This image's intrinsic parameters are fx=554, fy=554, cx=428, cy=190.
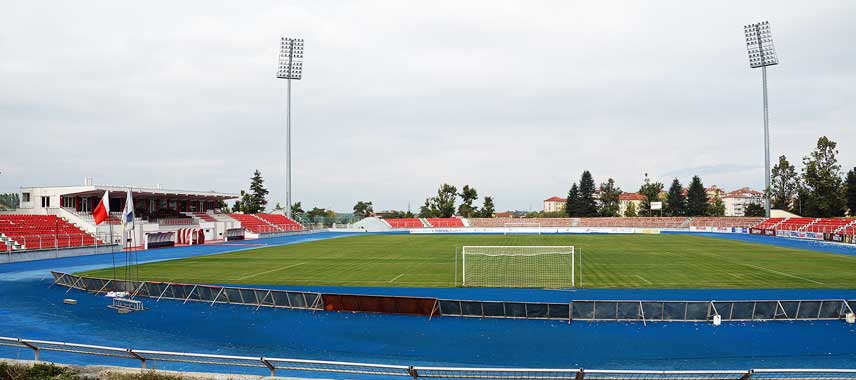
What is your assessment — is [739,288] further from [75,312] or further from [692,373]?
[75,312]

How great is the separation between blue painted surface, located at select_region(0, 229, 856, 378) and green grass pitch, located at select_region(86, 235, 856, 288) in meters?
8.28

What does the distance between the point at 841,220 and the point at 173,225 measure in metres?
72.5

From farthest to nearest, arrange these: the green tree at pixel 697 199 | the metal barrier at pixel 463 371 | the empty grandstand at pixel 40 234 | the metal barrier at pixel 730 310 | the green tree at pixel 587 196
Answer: the green tree at pixel 587 196 → the green tree at pixel 697 199 → the empty grandstand at pixel 40 234 → the metal barrier at pixel 730 310 → the metal barrier at pixel 463 371

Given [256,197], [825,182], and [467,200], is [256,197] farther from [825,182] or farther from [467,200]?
[825,182]

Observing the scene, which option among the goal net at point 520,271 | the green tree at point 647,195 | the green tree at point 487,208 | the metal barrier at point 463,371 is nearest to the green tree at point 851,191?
the green tree at point 647,195

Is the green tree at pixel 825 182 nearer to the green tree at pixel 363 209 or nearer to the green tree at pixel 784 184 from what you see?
the green tree at pixel 784 184

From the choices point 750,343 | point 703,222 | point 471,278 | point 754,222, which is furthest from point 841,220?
point 750,343

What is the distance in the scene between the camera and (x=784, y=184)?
9194cm

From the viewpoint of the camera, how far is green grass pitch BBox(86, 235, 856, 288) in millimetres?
24906

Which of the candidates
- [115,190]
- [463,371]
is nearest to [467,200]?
[115,190]

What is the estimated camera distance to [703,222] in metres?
87.8

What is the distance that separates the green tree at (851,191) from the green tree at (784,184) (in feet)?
25.7

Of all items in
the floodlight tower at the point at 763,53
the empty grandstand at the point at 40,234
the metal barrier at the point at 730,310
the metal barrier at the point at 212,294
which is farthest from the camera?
the floodlight tower at the point at 763,53

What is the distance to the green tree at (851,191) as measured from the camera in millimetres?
91000
